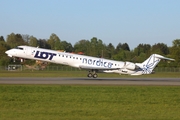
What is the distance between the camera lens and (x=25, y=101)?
22016 millimetres

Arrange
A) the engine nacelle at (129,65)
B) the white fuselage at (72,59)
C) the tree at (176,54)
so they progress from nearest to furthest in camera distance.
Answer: the white fuselage at (72,59)
the engine nacelle at (129,65)
the tree at (176,54)

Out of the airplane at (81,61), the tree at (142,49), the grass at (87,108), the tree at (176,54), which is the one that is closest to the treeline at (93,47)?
the tree at (142,49)

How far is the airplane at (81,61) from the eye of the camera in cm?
5088

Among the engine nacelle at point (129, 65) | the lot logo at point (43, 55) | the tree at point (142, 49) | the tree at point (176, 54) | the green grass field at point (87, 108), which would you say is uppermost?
the tree at point (142, 49)

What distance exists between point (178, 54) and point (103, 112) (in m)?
98.5

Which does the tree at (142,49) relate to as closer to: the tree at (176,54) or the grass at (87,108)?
the tree at (176,54)

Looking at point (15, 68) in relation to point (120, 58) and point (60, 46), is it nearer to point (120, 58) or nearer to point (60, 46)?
point (120, 58)

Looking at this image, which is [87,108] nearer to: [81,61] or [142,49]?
[81,61]

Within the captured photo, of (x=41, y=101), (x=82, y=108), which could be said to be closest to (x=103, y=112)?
(x=82, y=108)

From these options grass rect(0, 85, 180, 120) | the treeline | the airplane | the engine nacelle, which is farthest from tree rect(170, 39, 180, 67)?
grass rect(0, 85, 180, 120)

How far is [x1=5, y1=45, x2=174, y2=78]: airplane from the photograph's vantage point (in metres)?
50.9

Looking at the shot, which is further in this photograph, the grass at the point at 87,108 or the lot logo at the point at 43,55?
the lot logo at the point at 43,55

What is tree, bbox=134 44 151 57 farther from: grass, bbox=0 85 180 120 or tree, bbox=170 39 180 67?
grass, bbox=0 85 180 120

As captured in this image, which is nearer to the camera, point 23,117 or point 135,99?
point 23,117
